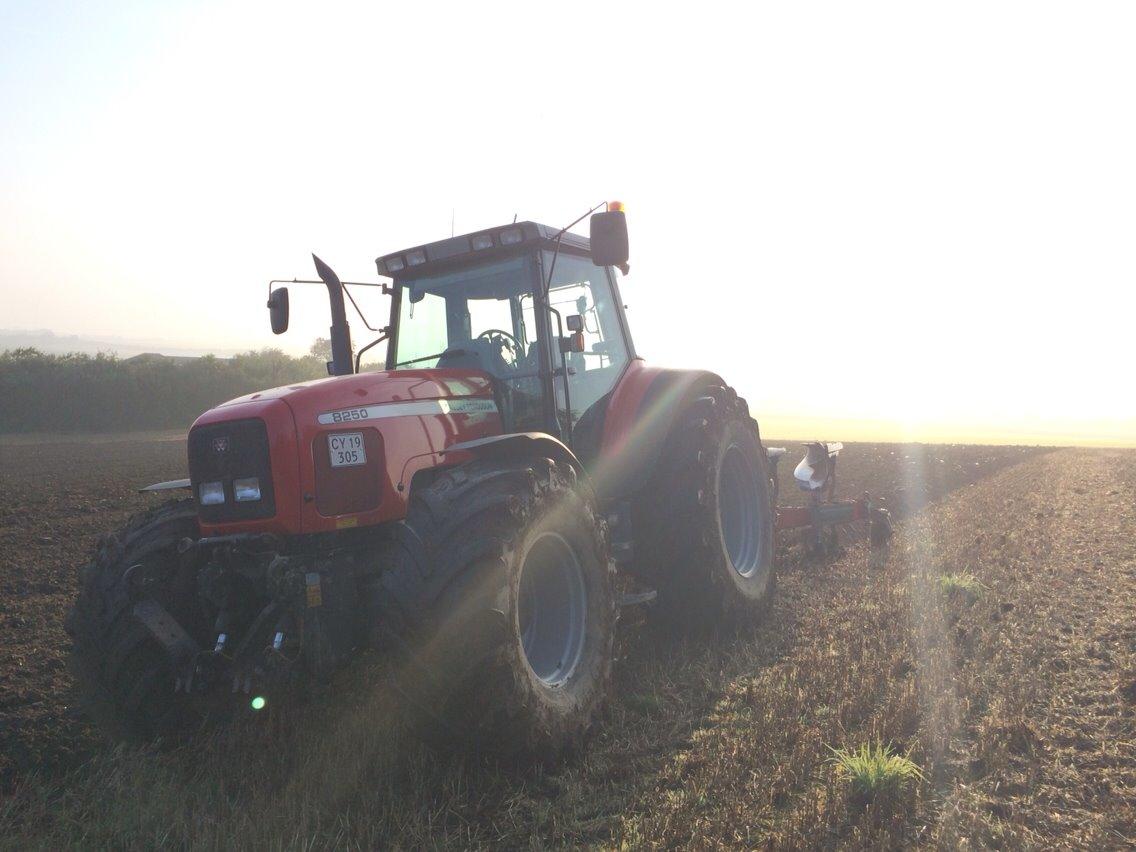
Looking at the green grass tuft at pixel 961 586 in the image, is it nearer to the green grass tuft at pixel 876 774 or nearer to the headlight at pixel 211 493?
the green grass tuft at pixel 876 774

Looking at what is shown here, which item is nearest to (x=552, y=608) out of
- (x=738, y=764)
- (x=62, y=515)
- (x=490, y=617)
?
(x=490, y=617)

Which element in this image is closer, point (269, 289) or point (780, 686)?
point (780, 686)

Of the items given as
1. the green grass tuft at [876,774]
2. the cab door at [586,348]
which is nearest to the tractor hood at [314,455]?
the cab door at [586,348]

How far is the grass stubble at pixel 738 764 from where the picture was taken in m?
3.11

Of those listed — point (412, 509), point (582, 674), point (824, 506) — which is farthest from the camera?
point (824, 506)

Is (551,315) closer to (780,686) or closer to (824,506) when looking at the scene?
(780,686)

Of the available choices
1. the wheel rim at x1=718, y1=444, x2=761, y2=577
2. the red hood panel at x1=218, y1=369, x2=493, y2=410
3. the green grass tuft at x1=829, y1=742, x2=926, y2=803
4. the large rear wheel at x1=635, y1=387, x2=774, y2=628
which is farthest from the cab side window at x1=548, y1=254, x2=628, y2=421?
the green grass tuft at x1=829, y1=742, x2=926, y2=803

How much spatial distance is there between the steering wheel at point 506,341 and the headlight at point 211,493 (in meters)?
1.79

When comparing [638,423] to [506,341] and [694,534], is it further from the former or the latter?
[506,341]

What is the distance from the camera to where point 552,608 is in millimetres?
4160

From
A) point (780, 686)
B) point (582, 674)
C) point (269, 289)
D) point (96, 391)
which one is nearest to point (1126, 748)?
point (780, 686)

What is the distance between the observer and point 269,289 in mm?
5008

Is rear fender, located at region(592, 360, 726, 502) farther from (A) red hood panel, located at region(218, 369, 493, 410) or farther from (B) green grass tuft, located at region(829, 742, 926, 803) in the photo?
(B) green grass tuft, located at region(829, 742, 926, 803)

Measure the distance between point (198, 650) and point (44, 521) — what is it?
26.2 ft
